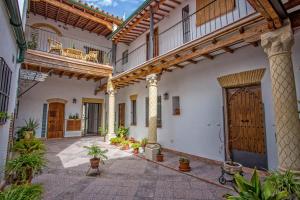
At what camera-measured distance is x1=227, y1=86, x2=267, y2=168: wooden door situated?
5.04 m

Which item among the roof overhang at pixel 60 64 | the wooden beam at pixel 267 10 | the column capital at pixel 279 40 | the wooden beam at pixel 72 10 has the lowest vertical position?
the column capital at pixel 279 40

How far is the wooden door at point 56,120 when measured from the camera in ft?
37.6

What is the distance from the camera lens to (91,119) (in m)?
15.9

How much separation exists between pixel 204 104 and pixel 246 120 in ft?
4.89

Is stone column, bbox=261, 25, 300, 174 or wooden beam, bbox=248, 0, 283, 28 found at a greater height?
wooden beam, bbox=248, 0, 283, 28

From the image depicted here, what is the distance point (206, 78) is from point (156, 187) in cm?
409

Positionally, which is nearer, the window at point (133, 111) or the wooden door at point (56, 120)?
the window at point (133, 111)

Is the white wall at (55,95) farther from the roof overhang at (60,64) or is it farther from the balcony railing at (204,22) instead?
the balcony railing at (204,22)

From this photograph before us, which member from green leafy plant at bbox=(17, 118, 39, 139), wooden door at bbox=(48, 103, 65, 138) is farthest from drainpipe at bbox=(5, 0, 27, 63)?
wooden door at bbox=(48, 103, 65, 138)

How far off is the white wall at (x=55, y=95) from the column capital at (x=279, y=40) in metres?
11.6

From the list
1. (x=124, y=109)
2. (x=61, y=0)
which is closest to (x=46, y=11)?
(x=61, y=0)

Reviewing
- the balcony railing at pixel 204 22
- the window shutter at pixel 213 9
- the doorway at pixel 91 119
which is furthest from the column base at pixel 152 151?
the doorway at pixel 91 119

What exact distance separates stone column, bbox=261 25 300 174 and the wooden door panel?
167 centimetres

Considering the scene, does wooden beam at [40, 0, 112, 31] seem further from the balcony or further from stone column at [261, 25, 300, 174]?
stone column at [261, 25, 300, 174]
